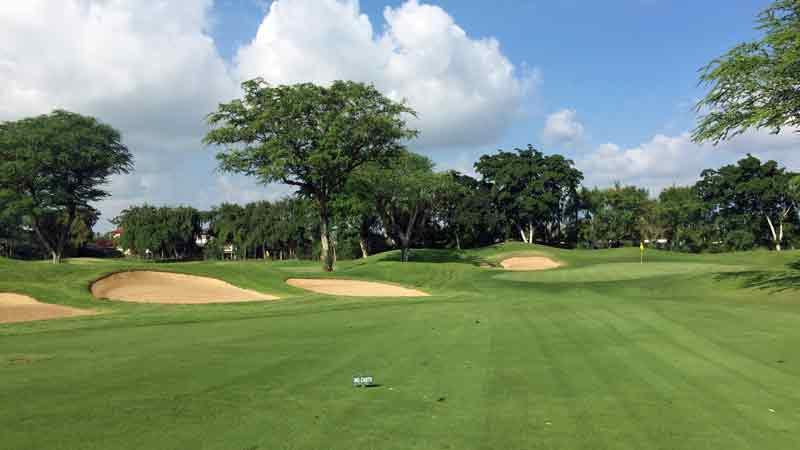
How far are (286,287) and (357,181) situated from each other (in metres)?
18.6

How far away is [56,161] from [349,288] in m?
36.8

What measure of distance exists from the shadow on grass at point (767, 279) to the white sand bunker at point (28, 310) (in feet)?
93.7

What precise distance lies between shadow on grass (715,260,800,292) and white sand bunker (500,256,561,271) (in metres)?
31.6

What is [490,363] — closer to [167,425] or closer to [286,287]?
[167,425]

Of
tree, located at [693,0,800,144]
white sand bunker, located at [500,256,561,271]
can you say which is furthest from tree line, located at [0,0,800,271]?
white sand bunker, located at [500,256,561,271]

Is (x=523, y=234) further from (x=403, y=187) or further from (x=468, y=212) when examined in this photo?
(x=403, y=187)

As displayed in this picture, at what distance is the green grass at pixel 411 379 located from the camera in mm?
5879

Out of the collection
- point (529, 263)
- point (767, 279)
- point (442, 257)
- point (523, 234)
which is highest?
point (523, 234)

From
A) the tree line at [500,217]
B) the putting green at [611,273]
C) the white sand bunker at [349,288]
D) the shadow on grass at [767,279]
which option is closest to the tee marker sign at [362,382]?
the white sand bunker at [349,288]

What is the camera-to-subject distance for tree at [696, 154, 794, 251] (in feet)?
226

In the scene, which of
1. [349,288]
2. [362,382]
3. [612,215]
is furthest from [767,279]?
[612,215]

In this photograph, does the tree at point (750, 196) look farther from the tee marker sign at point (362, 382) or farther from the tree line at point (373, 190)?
the tee marker sign at point (362, 382)

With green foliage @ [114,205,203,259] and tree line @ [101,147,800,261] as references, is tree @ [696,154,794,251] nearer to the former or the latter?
tree line @ [101,147,800,261]

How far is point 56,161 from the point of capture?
170ft
